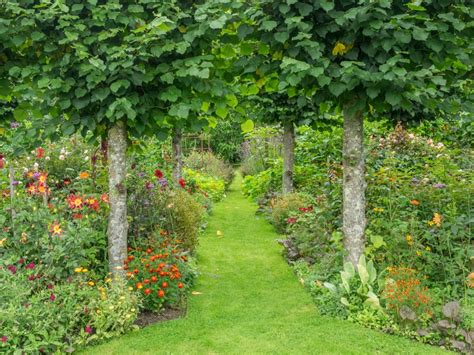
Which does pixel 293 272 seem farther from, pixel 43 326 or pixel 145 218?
pixel 43 326

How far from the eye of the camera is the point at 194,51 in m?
4.03

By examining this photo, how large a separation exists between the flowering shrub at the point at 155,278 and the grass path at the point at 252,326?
258 millimetres

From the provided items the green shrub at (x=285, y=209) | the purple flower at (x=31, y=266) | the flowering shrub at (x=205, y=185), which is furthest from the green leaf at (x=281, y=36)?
the flowering shrub at (x=205, y=185)

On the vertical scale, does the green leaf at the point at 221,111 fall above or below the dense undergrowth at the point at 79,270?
above

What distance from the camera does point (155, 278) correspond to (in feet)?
13.6

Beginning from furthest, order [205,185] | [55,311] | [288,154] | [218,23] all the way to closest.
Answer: [205,185]
[288,154]
[55,311]
[218,23]

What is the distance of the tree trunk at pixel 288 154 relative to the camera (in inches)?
326

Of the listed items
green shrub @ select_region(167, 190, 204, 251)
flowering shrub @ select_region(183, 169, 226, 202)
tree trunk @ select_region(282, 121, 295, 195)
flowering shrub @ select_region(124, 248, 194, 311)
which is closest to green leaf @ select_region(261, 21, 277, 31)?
flowering shrub @ select_region(124, 248, 194, 311)

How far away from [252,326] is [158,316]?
90 cm

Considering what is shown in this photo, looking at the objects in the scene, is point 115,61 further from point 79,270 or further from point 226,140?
point 226,140

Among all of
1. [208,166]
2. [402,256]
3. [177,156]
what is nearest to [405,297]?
[402,256]

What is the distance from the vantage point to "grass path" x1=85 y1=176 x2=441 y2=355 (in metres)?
3.63

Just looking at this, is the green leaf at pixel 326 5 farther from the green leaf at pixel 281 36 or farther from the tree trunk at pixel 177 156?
the tree trunk at pixel 177 156

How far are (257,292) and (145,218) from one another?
1.49 meters
